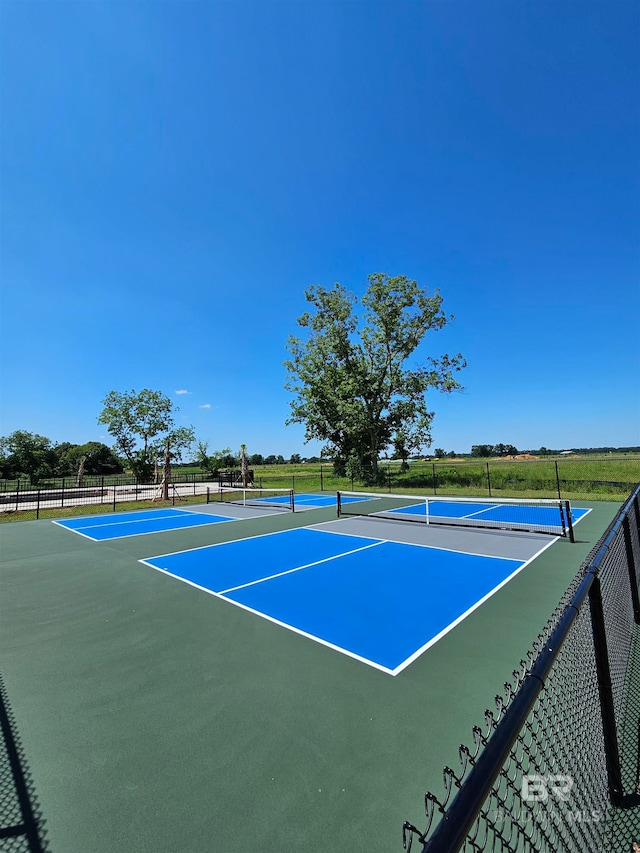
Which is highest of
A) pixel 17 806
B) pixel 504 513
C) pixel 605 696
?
pixel 605 696

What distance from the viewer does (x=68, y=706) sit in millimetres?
3473

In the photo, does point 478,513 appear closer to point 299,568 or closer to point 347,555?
point 347,555

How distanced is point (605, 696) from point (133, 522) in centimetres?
1501

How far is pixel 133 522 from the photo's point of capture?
1452 cm

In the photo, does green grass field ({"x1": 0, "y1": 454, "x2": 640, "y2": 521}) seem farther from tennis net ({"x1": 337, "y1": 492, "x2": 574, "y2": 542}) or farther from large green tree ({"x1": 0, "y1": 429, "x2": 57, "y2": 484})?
large green tree ({"x1": 0, "y1": 429, "x2": 57, "y2": 484})

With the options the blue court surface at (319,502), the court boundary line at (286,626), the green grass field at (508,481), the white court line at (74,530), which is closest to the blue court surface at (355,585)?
the court boundary line at (286,626)

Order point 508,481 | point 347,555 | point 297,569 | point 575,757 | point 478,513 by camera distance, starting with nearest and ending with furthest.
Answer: point 575,757 < point 297,569 < point 347,555 < point 478,513 < point 508,481

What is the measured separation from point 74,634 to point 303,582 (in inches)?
130

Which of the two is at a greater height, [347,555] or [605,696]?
[605,696]

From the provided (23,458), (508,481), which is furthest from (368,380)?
(23,458)

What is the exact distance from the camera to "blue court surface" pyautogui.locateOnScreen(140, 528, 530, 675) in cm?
465

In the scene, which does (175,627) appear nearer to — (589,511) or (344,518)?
(344,518)

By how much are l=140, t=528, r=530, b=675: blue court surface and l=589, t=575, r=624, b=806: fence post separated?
5.91ft

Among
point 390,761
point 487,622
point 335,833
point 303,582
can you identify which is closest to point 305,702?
point 390,761
